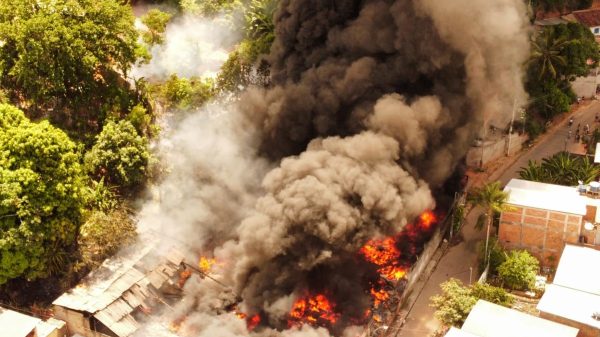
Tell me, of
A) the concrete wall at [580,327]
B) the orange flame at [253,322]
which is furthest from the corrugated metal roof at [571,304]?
the orange flame at [253,322]

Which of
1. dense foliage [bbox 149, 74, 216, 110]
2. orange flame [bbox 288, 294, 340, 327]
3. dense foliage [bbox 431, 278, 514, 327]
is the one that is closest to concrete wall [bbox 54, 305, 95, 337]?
orange flame [bbox 288, 294, 340, 327]

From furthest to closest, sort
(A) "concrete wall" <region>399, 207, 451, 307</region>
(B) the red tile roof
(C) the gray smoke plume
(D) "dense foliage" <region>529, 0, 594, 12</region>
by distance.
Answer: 1. (B) the red tile roof
2. (D) "dense foliage" <region>529, 0, 594, 12</region>
3. (A) "concrete wall" <region>399, 207, 451, 307</region>
4. (C) the gray smoke plume

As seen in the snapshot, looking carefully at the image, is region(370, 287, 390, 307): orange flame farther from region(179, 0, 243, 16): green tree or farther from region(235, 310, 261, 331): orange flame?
region(179, 0, 243, 16): green tree

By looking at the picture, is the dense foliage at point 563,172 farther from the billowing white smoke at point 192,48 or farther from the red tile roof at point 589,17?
the billowing white smoke at point 192,48

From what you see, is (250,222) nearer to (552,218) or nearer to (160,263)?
(160,263)

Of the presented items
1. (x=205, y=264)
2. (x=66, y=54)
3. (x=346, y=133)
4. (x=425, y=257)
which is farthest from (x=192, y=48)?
(x=425, y=257)
